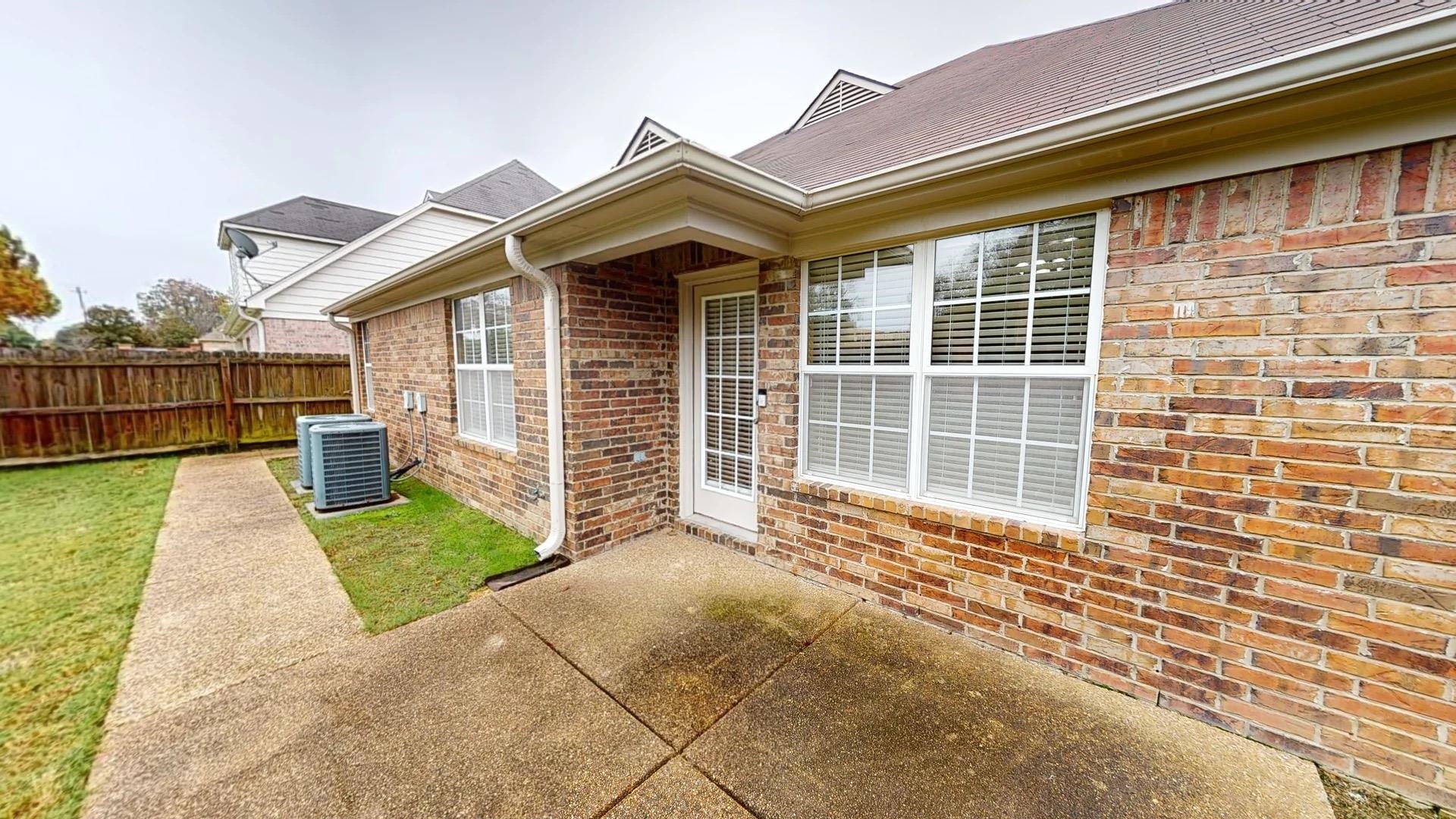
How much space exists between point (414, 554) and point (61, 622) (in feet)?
5.85

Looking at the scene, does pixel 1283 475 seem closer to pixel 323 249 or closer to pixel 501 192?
pixel 501 192

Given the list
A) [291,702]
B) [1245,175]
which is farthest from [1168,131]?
[291,702]

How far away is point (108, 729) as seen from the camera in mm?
2072

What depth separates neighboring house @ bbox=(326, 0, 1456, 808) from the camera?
1.72 metres

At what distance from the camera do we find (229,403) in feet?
27.0

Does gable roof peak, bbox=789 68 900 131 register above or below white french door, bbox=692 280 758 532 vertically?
above

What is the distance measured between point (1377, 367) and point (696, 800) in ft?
9.80

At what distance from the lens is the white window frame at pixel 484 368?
15.0 feet

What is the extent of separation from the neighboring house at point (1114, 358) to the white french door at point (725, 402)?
1.5 inches

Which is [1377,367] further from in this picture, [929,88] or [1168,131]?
[929,88]

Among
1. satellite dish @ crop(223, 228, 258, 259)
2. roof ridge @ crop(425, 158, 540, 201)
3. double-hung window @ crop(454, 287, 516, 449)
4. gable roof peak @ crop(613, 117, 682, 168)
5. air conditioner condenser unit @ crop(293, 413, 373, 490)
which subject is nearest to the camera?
double-hung window @ crop(454, 287, 516, 449)

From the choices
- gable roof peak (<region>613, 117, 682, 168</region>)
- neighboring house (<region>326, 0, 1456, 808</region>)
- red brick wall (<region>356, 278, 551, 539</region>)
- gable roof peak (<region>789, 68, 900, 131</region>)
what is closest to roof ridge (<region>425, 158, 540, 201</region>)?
red brick wall (<region>356, 278, 551, 539</region>)

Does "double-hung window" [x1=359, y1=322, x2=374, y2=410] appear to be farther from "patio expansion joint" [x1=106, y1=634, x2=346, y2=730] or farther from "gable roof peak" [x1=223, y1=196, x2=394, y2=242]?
"gable roof peak" [x1=223, y1=196, x2=394, y2=242]

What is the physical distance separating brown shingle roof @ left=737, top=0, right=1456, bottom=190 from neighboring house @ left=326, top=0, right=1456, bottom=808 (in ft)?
0.14
